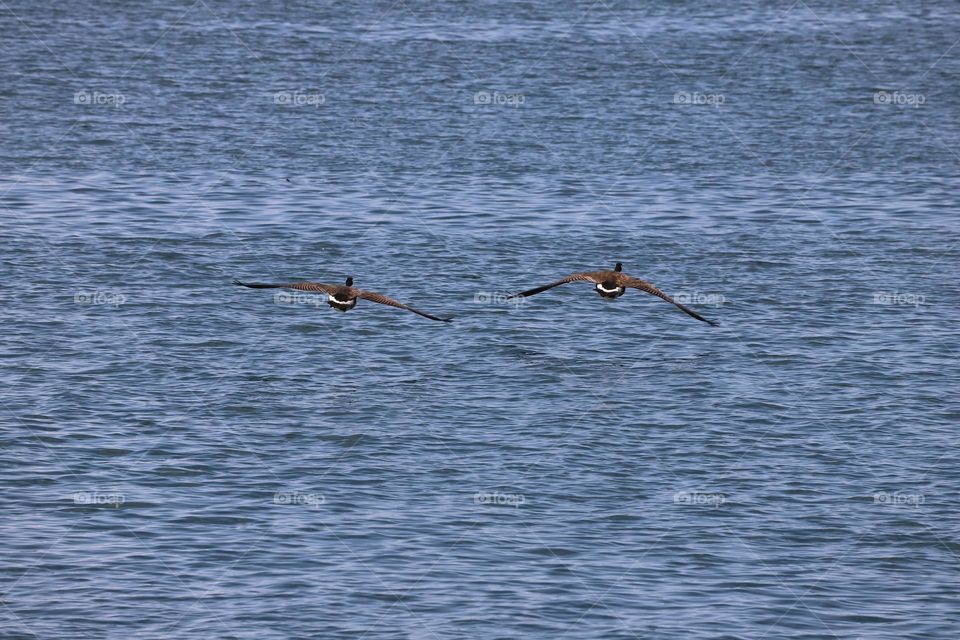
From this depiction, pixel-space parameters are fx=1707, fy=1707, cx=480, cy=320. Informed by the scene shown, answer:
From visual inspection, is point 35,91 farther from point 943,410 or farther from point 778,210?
point 943,410

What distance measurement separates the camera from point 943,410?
1400 inches

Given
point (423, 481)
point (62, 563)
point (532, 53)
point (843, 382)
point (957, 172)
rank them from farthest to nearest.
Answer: point (532, 53), point (957, 172), point (843, 382), point (423, 481), point (62, 563)

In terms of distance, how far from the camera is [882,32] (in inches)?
3295

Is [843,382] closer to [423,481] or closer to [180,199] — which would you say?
[423,481]

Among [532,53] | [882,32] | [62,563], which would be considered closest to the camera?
[62,563]

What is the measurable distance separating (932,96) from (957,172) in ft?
39.8

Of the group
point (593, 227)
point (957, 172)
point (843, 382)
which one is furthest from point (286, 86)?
point (843, 382)

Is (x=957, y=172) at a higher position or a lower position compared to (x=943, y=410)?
higher

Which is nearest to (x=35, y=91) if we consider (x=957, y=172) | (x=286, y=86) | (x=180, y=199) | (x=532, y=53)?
(x=286, y=86)

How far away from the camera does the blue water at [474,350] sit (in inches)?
1057

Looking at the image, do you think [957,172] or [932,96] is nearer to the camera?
[957,172]

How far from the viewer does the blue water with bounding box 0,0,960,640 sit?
26.9 metres

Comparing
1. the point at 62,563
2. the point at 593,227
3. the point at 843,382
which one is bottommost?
the point at 62,563

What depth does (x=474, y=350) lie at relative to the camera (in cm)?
3888
